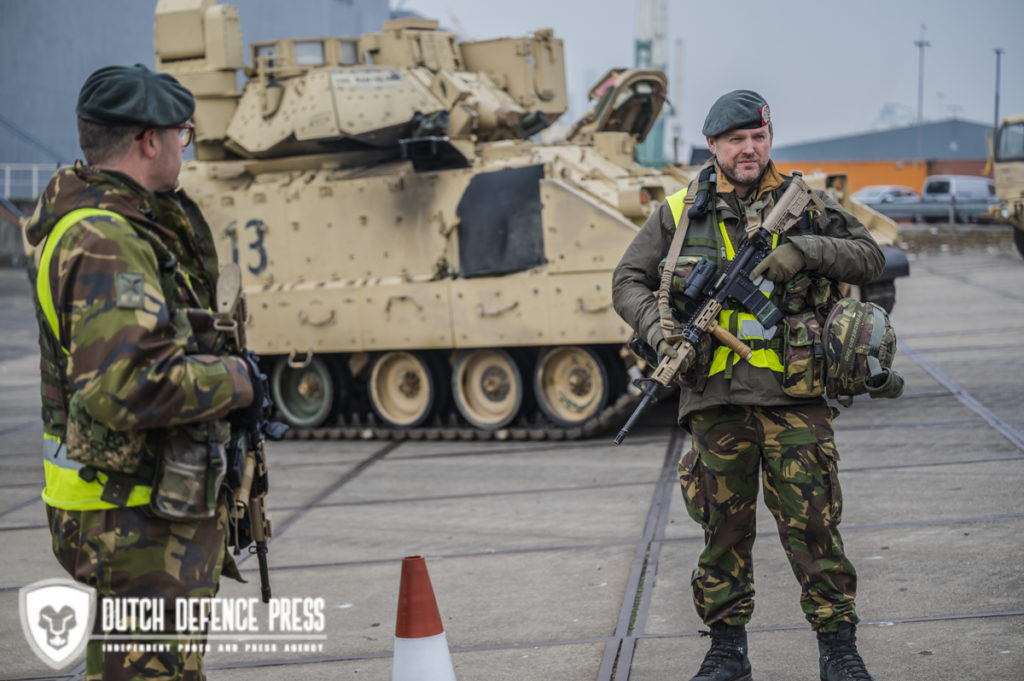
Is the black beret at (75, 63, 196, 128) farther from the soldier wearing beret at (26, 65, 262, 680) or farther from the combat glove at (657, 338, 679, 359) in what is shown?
the combat glove at (657, 338, 679, 359)

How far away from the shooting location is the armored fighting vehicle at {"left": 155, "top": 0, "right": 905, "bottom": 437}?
454 inches

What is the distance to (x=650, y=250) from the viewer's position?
16.5 feet

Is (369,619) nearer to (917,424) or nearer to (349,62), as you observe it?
(917,424)

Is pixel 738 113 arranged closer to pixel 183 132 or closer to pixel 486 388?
pixel 183 132

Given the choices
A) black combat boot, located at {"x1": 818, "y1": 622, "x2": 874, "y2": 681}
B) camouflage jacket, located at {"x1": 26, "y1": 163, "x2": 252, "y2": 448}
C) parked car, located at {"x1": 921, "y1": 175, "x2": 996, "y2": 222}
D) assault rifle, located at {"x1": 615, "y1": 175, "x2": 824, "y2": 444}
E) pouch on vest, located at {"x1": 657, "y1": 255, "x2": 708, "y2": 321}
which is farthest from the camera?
parked car, located at {"x1": 921, "y1": 175, "x2": 996, "y2": 222}

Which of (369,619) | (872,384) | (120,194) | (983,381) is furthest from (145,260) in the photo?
(983,381)

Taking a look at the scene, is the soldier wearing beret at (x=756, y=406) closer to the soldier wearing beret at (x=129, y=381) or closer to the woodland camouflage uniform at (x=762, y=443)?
the woodland camouflage uniform at (x=762, y=443)

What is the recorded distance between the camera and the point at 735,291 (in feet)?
15.5

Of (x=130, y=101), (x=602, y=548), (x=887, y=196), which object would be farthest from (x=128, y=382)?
(x=887, y=196)

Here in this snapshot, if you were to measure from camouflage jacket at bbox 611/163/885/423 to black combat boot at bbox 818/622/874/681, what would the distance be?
0.81 metres

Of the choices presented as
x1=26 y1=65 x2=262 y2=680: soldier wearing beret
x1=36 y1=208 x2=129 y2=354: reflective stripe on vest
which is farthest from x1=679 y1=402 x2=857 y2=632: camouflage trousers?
x1=36 y1=208 x2=129 y2=354: reflective stripe on vest

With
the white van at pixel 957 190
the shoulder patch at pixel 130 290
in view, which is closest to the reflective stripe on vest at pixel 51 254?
the shoulder patch at pixel 130 290

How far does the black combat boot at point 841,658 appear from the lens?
4.49 meters

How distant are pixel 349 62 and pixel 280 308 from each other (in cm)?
269
